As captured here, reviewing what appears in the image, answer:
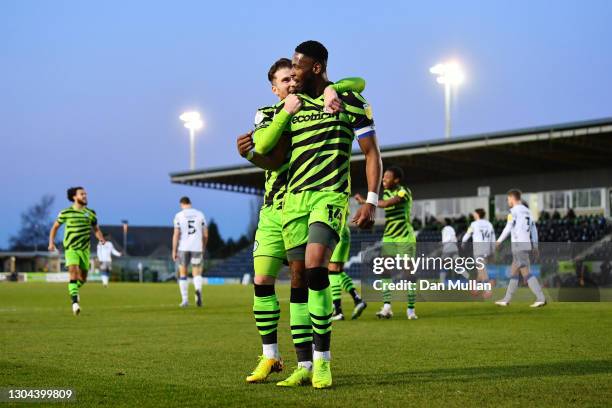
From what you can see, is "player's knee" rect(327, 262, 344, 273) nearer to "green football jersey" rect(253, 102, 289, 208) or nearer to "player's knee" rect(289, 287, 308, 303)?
"green football jersey" rect(253, 102, 289, 208)

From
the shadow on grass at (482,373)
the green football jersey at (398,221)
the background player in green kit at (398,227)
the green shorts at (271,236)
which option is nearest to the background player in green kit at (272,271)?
the green shorts at (271,236)

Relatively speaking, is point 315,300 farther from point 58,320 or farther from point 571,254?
point 571,254

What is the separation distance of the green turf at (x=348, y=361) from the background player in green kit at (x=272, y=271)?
245 millimetres

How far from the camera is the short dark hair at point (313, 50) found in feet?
19.6

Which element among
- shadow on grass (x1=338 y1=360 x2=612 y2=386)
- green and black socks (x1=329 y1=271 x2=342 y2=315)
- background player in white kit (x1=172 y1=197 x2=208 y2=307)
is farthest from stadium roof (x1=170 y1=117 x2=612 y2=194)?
shadow on grass (x1=338 y1=360 x2=612 y2=386)

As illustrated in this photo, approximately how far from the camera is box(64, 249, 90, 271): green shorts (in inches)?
656

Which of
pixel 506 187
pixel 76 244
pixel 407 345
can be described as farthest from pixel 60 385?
pixel 506 187

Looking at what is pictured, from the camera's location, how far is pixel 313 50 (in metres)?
5.98

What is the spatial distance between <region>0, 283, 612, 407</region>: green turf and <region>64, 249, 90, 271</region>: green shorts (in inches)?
112

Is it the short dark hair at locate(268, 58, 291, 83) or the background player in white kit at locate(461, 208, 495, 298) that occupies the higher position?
the short dark hair at locate(268, 58, 291, 83)

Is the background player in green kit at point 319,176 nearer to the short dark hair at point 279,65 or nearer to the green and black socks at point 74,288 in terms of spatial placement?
the short dark hair at point 279,65

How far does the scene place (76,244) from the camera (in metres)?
16.7

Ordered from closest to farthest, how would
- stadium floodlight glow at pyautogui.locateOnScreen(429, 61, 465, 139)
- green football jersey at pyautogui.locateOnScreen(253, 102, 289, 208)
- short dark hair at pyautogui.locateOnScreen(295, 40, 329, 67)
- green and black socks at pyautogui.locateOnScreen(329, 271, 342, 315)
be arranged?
1. short dark hair at pyautogui.locateOnScreen(295, 40, 329, 67)
2. green football jersey at pyautogui.locateOnScreen(253, 102, 289, 208)
3. green and black socks at pyautogui.locateOnScreen(329, 271, 342, 315)
4. stadium floodlight glow at pyautogui.locateOnScreen(429, 61, 465, 139)

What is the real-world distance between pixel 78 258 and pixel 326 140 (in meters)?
11.8
